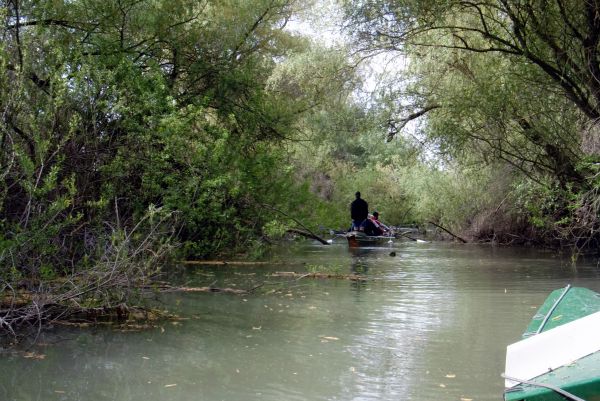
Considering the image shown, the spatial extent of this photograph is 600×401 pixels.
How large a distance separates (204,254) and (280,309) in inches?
188

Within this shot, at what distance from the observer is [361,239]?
2155cm

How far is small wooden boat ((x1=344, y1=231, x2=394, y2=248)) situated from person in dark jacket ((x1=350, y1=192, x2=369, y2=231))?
419 mm

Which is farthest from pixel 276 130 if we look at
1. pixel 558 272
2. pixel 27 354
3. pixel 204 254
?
pixel 27 354

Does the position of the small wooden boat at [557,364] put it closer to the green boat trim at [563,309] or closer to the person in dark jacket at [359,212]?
the green boat trim at [563,309]

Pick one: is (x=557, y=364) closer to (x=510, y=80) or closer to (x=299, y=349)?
(x=299, y=349)

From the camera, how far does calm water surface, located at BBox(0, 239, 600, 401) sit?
5164 millimetres

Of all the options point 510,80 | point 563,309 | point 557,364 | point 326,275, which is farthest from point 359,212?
point 557,364

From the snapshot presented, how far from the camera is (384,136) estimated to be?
20.3m

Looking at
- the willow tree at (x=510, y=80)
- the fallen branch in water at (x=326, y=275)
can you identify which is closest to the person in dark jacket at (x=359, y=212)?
the willow tree at (x=510, y=80)

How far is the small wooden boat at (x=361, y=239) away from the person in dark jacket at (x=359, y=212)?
1.38 ft

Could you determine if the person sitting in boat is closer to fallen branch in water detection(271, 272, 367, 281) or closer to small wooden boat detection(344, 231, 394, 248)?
small wooden boat detection(344, 231, 394, 248)

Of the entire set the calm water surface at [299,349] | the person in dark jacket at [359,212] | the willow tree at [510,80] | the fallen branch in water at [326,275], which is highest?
the willow tree at [510,80]

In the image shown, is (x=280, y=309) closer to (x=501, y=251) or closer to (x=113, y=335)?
(x=113, y=335)

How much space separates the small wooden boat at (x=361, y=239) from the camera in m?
20.7
